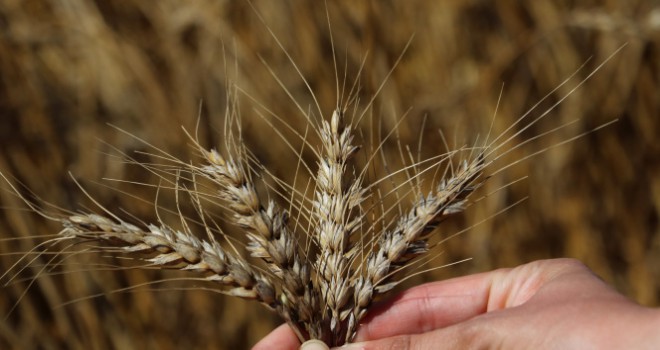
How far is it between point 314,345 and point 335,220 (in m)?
0.14

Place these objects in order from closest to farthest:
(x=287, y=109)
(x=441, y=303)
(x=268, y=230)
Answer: (x=268, y=230)
(x=441, y=303)
(x=287, y=109)

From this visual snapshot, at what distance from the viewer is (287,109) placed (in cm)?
176

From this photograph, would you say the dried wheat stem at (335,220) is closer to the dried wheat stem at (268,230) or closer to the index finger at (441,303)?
the dried wheat stem at (268,230)

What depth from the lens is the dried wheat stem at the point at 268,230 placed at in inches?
33.6

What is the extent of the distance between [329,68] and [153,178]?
0.48 m

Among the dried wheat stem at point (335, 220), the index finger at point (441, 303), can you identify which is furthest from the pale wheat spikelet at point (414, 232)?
the index finger at point (441, 303)

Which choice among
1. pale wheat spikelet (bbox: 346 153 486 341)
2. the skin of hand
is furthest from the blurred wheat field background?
pale wheat spikelet (bbox: 346 153 486 341)

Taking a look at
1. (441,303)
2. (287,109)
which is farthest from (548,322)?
(287,109)

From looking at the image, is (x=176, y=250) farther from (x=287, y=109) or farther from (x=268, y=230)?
(x=287, y=109)

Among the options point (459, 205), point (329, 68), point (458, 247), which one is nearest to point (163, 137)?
point (329, 68)

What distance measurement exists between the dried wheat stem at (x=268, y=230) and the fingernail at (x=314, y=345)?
0.10 ft

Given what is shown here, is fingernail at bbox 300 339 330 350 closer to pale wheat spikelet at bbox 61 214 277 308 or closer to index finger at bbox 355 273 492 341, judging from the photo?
pale wheat spikelet at bbox 61 214 277 308

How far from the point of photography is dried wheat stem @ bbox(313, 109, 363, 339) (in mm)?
901

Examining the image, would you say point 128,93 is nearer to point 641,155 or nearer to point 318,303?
point 318,303
